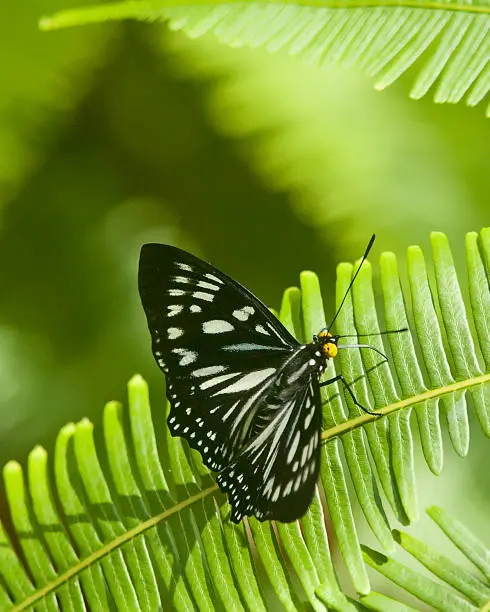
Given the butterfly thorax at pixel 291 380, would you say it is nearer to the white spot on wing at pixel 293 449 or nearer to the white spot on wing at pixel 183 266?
the white spot on wing at pixel 293 449

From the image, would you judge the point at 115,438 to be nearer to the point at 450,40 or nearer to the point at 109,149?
the point at 450,40

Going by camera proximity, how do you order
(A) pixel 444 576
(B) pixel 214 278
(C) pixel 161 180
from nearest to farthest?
(A) pixel 444 576, (B) pixel 214 278, (C) pixel 161 180

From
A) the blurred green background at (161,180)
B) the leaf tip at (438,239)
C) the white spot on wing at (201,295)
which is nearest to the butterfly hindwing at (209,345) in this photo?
the white spot on wing at (201,295)

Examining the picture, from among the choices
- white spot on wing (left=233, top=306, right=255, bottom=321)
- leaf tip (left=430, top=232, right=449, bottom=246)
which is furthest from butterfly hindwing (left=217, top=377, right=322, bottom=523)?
leaf tip (left=430, top=232, right=449, bottom=246)

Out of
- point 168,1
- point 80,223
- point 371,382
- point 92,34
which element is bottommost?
point 371,382

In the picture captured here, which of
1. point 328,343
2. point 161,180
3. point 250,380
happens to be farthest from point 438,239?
point 161,180

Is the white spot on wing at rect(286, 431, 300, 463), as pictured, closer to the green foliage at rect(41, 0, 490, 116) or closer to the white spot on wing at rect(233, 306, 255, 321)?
the white spot on wing at rect(233, 306, 255, 321)

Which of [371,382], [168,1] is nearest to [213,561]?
[371,382]

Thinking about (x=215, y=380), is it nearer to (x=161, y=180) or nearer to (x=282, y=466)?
(x=282, y=466)
